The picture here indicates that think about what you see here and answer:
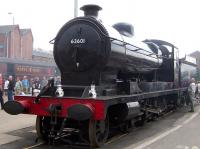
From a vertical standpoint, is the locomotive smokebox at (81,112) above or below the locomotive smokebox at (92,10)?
below

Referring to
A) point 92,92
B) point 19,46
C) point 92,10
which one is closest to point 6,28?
point 19,46

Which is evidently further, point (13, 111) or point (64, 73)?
point (64, 73)

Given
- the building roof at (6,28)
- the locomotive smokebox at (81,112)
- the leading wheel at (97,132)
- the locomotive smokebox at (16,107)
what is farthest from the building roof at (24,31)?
the locomotive smokebox at (81,112)

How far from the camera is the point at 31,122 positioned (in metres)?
12.7

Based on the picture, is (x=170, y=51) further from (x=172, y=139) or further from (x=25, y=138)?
(x=25, y=138)

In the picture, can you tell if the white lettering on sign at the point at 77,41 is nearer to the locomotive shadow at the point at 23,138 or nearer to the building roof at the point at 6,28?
the locomotive shadow at the point at 23,138

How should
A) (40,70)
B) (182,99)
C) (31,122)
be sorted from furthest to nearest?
(40,70), (182,99), (31,122)

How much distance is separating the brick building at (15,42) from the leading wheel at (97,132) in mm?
55630

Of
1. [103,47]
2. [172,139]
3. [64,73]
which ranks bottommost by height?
[172,139]

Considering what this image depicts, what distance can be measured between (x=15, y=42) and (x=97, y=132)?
63851mm

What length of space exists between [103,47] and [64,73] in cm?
132

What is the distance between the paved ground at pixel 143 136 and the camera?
8.83 m

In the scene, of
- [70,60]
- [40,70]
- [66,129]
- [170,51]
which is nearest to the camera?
[70,60]

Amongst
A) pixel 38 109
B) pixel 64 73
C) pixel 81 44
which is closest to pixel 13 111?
pixel 38 109
